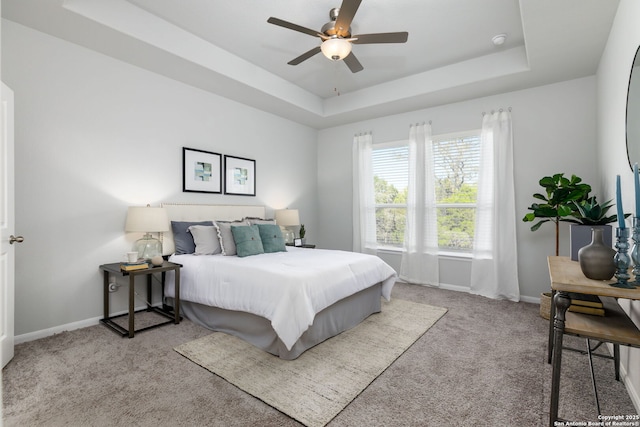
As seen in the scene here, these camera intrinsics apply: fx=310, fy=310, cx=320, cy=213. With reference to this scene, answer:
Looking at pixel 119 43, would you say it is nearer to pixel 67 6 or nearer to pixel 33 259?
pixel 67 6

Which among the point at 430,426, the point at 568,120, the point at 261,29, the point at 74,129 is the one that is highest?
the point at 261,29

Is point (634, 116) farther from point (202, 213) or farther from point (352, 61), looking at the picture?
point (202, 213)

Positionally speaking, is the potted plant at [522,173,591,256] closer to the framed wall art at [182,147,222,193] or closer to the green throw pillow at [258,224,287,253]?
the green throw pillow at [258,224,287,253]

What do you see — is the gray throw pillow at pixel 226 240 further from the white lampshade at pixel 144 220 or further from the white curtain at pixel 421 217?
the white curtain at pixel 421 217

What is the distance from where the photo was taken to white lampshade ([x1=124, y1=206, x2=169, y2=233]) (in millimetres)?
3166

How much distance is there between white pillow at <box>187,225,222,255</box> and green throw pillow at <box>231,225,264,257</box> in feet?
0.80

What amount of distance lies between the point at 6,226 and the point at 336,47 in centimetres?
291

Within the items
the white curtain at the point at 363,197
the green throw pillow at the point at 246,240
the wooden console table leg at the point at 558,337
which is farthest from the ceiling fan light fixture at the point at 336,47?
the white curtain at the point at 363,197

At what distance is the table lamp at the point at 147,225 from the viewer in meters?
3.17

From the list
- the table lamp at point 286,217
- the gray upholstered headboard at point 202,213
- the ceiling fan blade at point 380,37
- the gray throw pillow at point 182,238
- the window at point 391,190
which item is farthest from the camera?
the window at point 391,190

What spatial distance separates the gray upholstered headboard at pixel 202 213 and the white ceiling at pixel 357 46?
1.56m

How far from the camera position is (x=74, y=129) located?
9.88 feet

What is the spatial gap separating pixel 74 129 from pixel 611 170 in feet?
16.5

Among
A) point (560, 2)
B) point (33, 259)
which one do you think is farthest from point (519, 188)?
point (33, 259)
